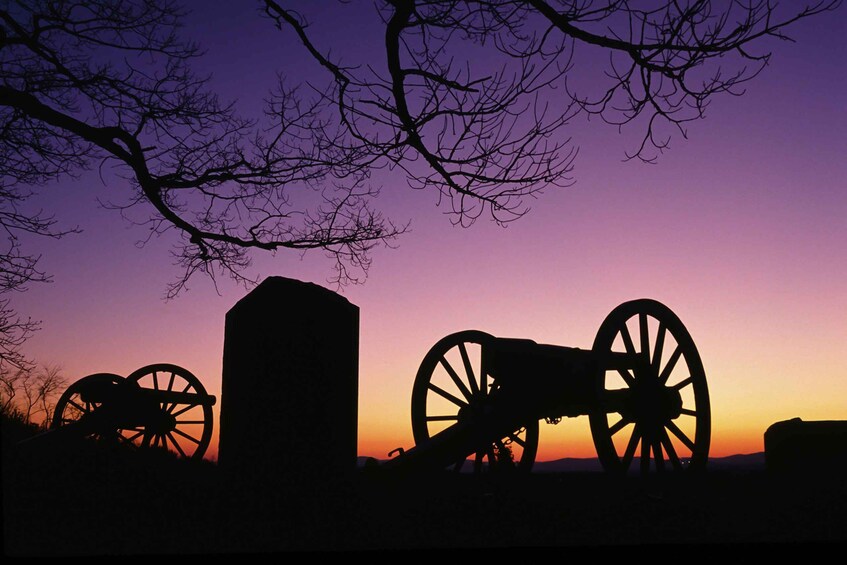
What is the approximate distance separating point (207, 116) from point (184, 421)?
17.7 feet

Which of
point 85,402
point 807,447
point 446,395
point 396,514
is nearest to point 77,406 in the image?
point 85,402

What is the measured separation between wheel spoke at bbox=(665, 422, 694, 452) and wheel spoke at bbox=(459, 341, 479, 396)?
206cm

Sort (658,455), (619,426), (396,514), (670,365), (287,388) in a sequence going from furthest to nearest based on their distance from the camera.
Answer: (670,365) → (658,455) → (619,426) → (396,514) → (287,388)

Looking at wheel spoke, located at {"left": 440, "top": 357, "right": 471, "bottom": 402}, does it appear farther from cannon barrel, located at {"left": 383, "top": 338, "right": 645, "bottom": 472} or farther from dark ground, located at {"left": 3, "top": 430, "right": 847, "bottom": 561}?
dark ground, located at {"left": 3, "top": 430, "right": 847, "bottom": 561}

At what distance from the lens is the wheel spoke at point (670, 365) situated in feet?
23.8

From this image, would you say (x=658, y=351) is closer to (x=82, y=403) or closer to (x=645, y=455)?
(x=645, y=455)

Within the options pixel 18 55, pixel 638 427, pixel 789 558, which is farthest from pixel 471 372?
pixel 18 55

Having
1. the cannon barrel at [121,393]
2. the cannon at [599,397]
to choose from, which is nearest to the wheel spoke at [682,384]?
the cannon at [599,397]

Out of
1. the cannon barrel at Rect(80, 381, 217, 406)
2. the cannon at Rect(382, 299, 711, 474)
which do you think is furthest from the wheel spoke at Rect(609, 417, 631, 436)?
the cannon barrel at Rect(80, 381, 217, 406)

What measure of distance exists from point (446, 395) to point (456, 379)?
232mm

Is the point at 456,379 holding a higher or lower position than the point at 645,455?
higher

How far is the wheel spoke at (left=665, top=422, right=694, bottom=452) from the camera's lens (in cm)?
713

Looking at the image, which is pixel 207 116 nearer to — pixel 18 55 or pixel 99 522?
pixel 18 55

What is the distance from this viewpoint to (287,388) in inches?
191
